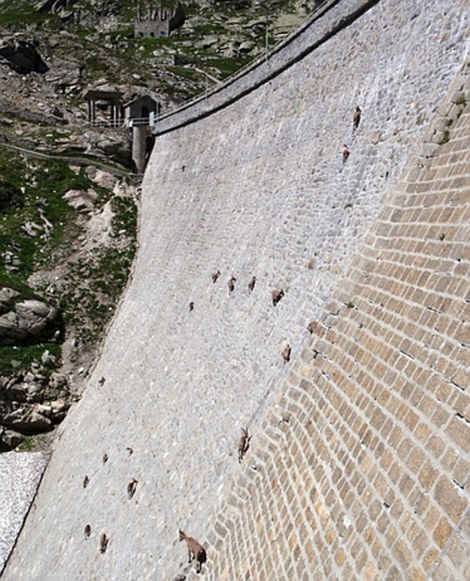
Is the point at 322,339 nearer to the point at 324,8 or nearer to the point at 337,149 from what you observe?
the point at 337,149

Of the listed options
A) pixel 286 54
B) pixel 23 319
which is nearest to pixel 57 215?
pixel 23 319

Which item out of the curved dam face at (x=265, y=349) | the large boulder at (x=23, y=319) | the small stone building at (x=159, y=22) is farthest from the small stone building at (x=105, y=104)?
the small stone building at (x=159, y=22)

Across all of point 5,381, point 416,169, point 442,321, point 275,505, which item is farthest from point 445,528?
point 5,381

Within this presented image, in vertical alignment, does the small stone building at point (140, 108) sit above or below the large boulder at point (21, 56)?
below

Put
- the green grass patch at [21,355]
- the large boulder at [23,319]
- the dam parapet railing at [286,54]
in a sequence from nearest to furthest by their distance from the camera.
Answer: the dam parapet railing at [286,54], the green grass patch at [21,355], the large boulder at [23,319]

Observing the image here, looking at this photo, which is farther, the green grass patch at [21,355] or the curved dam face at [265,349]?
the green grass patch at [21,355]

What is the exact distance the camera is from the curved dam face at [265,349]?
7.69 m

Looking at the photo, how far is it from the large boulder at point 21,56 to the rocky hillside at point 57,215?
0.11 meters

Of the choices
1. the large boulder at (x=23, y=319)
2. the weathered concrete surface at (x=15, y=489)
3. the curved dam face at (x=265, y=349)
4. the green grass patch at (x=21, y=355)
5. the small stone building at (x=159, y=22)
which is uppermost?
the small stone building at (x=159, y=22)

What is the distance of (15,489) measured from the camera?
2102 cm

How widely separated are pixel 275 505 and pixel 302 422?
125cm

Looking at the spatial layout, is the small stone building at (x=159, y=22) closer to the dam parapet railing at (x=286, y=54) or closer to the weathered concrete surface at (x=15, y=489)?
the dam parapet railing at (x=286, y=54)

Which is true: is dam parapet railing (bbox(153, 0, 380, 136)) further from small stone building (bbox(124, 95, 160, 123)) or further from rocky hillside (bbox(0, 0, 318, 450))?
small stone building (bbox(124, 95, 160, 123))

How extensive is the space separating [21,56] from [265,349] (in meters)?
50.2
